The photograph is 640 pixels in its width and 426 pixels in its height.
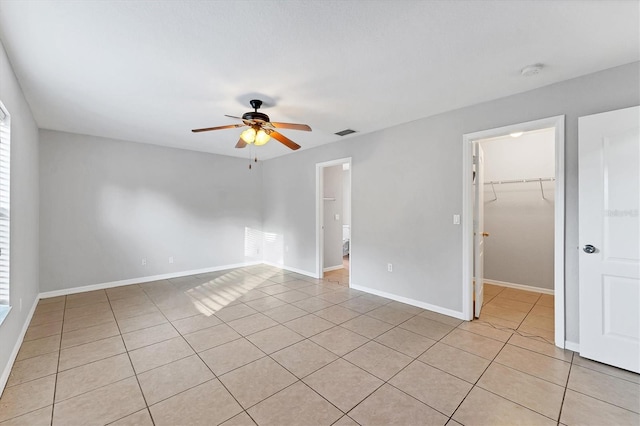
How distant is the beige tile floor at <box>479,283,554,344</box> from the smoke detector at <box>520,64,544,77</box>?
2.56m

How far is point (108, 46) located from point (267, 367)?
2.81m

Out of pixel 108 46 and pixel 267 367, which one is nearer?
pixel 108 46

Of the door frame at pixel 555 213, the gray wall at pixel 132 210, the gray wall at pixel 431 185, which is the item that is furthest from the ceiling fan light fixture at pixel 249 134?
the gray wall at pixel 132 210

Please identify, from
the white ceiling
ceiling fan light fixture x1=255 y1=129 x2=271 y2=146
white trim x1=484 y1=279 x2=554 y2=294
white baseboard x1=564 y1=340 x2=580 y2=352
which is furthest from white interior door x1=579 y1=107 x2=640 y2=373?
ceiling fan light fixture x1=255 y1=129 x2=271 y2=146

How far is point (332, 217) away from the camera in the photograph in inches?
236

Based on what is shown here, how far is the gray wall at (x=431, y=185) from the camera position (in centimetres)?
252

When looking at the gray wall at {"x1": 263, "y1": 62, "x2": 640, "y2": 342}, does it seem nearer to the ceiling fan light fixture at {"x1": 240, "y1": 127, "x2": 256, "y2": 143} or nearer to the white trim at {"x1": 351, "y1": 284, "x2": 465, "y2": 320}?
the white trim at {"x1": 351, "y1": 284, "x2": 465, "y2": 320}

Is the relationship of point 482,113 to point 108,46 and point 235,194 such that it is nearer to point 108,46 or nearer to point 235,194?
point 108,46

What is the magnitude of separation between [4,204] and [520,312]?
18.1ft

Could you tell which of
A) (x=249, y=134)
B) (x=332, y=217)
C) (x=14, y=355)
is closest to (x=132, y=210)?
(x=14, y=355)

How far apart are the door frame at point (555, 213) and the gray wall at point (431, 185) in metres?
0.05

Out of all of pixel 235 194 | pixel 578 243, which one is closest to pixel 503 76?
pixel 578 243

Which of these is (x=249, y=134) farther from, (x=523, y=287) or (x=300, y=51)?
(x=523, y=287)

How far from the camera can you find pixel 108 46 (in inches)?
80.8
